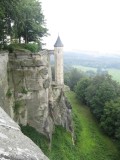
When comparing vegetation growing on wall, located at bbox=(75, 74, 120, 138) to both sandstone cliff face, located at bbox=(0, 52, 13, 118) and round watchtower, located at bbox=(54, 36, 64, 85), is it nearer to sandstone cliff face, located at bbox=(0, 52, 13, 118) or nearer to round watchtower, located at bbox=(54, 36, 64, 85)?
round watchtower, located at bbox=(54, 36, 64, 85)

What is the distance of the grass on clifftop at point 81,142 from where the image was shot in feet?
111

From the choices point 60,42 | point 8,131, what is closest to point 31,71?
point 60,42

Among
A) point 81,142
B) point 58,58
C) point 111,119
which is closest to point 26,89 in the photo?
point 58,58

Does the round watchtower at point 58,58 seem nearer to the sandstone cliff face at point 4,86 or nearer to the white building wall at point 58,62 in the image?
the white building wall at point 58,62

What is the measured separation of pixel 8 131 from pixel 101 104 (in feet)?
176

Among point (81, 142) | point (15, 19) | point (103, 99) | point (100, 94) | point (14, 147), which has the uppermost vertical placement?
point (15, 19)

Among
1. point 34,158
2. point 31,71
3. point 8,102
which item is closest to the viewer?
point 34,158

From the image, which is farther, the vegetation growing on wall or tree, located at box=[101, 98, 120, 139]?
the vegetation growing on wall

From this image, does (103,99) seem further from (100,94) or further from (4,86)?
(4,86)

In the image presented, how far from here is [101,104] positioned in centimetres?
5812

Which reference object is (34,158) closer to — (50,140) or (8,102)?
(8,102)

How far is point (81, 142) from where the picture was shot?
46.5 m

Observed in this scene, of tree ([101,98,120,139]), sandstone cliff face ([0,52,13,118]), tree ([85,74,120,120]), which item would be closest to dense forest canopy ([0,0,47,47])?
sandstone cliff face ([0,52,13,118])

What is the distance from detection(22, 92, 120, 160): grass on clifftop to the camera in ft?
111
